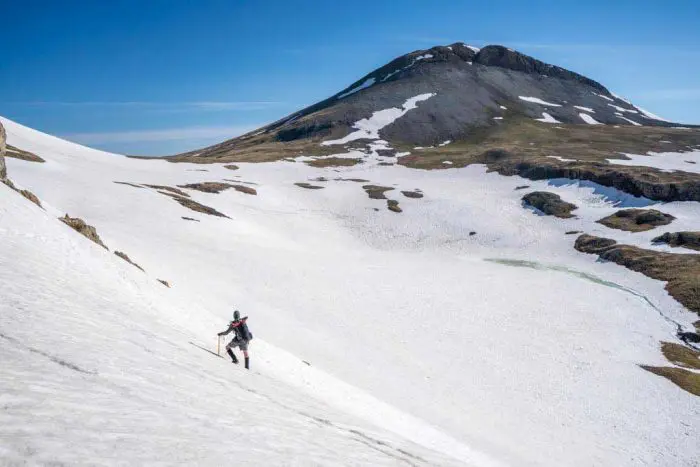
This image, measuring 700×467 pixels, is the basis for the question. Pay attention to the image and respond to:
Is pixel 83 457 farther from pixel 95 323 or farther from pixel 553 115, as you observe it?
pixel 553 115

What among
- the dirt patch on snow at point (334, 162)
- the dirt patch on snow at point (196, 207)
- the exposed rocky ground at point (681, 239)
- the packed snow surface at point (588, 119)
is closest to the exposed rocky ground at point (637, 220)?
the exposed rocky ground at point (681, 239)

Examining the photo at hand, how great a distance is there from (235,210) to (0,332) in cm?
5919

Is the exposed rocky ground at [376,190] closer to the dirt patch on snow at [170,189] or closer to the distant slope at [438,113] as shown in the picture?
the dirt patch on snow at [170,189]

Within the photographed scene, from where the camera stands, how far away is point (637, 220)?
6856 cm

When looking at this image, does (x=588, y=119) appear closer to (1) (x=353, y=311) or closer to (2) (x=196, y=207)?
(2) (x=196, y=207)

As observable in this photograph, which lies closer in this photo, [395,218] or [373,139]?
[395,218]

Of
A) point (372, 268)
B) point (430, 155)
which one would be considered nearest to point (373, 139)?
point (430, 155)

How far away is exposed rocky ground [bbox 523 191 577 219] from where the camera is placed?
75375mm

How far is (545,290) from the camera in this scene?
47062 millimetres

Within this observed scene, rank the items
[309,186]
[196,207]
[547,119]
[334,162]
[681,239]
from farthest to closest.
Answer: [547,119]
[334,162]
[309,186]
[681,239]
[196,207]

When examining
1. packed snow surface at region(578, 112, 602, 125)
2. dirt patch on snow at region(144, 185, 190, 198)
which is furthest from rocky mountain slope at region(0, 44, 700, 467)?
packed snow surface at region(578, 112, 602, 125)

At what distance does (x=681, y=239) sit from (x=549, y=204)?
69.8 feet

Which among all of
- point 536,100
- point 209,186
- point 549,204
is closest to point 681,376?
point 549,204

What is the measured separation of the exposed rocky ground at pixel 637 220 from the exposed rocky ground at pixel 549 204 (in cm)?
601
